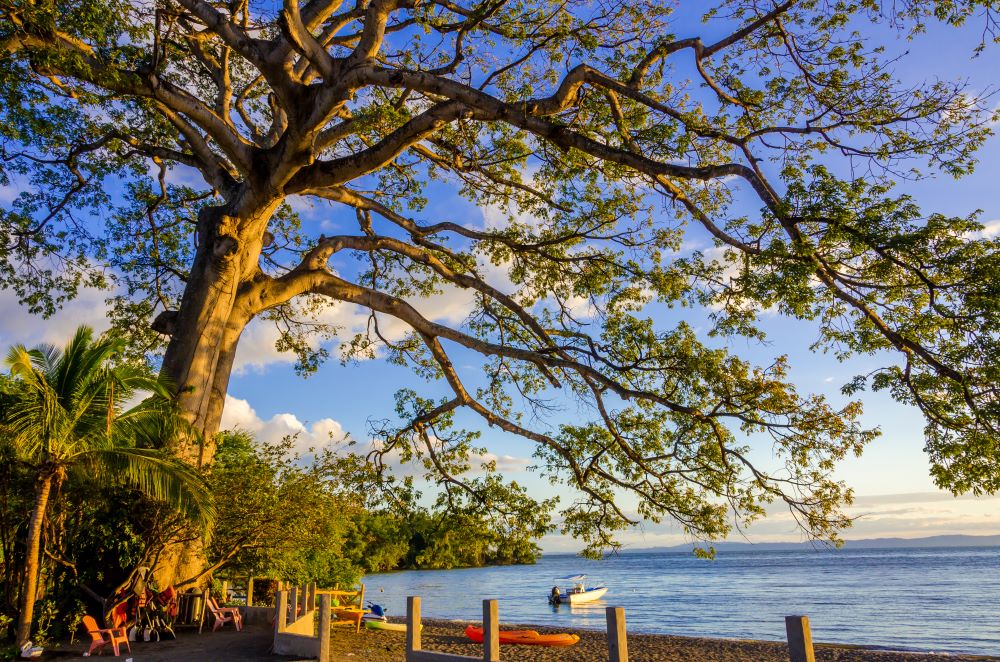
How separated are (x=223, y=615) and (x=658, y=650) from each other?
38.9ft

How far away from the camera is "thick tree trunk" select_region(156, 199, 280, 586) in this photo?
12078mm

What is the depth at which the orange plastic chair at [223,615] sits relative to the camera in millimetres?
12605

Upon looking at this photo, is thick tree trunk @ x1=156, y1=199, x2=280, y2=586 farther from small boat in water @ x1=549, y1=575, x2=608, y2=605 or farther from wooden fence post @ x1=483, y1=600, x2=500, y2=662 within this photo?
small boat in water @ x1=549, y1=575, x2=608, y2=605

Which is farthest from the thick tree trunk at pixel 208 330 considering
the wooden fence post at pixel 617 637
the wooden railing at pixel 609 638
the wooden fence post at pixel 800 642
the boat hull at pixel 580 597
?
the boat hull at pixel 580 597

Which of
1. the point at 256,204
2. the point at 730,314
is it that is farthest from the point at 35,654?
the point at 730,314

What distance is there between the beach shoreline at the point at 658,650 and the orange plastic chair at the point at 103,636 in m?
4.27

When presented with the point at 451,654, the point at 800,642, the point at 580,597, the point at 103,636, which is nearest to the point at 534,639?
the point at 103,636

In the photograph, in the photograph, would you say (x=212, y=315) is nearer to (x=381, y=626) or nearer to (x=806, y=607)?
(x=381, y=626)

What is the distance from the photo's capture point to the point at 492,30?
10.8 meters

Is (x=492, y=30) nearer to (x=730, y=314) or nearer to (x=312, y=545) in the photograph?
(x=730, y=314)

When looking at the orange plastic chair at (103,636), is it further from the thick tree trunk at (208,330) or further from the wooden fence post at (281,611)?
the wooden fence post at (281,611)

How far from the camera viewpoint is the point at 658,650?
61.1 ft

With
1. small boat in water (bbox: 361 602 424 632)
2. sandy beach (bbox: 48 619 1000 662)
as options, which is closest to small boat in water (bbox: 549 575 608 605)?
sandy beach (bbox: 48 619 1000 662)

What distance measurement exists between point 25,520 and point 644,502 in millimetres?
10334
